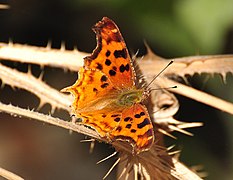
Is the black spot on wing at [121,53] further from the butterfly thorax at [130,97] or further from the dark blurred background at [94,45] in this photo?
the dark blurred background at [94,45]

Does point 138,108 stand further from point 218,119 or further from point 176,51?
point 218,119

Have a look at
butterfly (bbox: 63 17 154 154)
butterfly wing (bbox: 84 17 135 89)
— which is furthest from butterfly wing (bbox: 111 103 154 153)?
butterfly wing (bbox: 84 17 135 89)

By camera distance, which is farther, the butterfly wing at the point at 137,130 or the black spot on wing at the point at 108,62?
the black spot on wing at the point at 108,62

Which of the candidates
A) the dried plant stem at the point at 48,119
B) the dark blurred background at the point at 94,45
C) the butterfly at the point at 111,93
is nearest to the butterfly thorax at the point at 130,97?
the butterfly at the point at 111,93

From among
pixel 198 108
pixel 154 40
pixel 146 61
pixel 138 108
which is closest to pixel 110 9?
pixel 154 40

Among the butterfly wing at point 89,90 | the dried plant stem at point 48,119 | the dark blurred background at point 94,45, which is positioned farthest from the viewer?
the dark blurred background at point 94,45

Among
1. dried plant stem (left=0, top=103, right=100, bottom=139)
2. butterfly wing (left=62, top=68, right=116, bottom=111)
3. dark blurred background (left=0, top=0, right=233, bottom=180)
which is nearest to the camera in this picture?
dried plant stem (left=0, top=103, right=100, bottom=139)

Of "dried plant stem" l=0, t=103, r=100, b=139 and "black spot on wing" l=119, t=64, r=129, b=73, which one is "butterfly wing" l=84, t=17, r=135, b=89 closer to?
"black spot on wing" l=119, t=64, r=129, b=73
